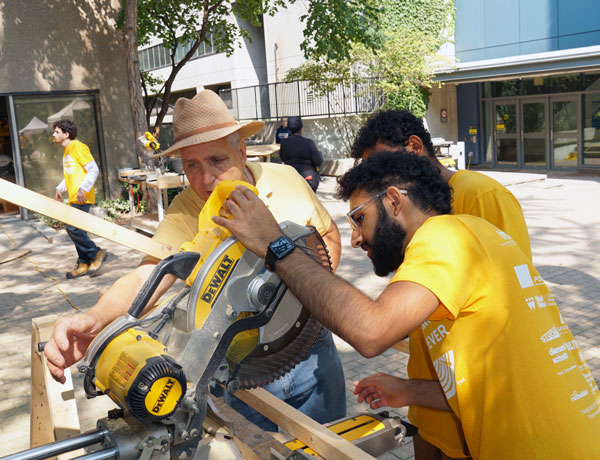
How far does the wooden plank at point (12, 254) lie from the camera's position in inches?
371

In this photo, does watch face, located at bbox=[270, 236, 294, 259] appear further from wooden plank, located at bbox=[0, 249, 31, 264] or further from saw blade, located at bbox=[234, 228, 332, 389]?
wooden plank, located at bbox=[0, 249, 31, 264]

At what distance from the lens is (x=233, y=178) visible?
2.18 metres

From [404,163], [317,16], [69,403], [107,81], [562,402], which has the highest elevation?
[317,16]

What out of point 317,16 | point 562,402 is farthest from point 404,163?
point 317,16

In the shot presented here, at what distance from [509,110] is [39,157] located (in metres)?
14.5

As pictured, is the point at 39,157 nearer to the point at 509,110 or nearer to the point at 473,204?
the point at 473,204

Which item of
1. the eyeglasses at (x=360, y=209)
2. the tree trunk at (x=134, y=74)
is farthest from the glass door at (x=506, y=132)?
the eyeglasses at (x=360, y=209)

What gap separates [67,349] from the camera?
1.80 metres

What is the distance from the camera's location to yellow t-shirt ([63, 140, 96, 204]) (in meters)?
8.23

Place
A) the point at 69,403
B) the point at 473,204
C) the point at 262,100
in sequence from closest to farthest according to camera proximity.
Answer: the point at 69,403 → the point at 473,204 → the point at 262,100

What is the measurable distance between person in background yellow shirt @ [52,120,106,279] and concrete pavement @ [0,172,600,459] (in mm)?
291

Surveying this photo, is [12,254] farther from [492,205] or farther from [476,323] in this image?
[476,323]

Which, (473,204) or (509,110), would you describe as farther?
(509,110)

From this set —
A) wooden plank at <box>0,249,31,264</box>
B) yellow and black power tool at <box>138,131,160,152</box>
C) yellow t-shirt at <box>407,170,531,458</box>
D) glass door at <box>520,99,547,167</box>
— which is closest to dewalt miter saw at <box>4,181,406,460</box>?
yellow t-shirt at <box>407,170,531,458</box>
